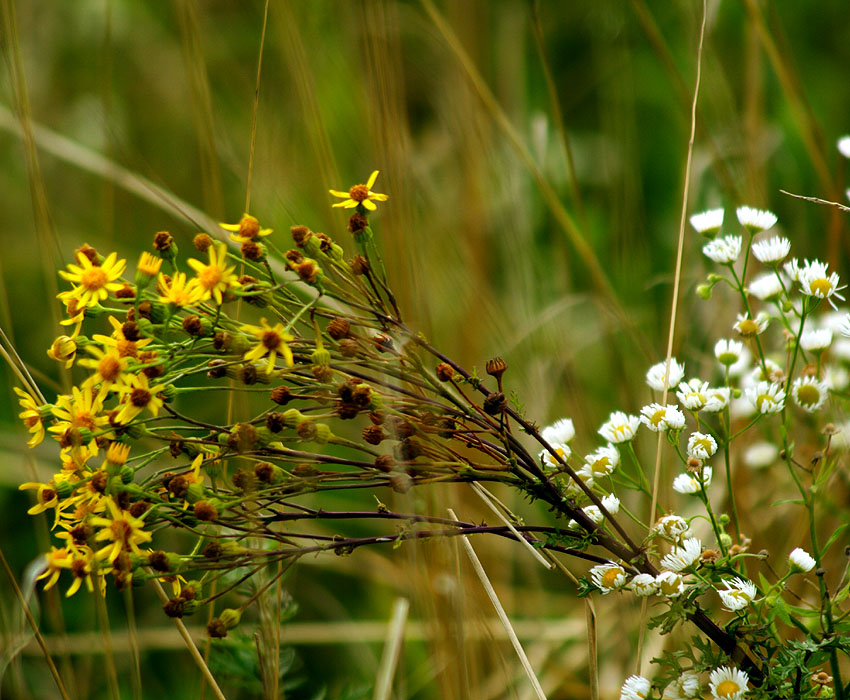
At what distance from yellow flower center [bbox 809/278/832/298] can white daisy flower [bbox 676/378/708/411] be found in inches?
4.1

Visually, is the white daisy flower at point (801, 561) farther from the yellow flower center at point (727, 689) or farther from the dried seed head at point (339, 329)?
the dried seed head at point (339, 329)

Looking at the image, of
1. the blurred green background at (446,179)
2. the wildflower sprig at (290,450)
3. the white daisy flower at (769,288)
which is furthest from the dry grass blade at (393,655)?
the white daisy flower at (769,288)

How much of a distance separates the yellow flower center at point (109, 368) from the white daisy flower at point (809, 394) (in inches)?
19.5

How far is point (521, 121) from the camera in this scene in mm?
1960

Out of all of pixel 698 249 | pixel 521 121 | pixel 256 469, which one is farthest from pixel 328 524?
pixel 256 469

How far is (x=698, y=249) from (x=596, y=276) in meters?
0.57

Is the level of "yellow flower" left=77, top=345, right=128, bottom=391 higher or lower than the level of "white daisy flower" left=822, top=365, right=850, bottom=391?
higher

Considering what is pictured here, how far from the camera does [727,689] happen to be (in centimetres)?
54

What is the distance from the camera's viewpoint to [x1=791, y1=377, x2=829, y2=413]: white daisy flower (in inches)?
26.1

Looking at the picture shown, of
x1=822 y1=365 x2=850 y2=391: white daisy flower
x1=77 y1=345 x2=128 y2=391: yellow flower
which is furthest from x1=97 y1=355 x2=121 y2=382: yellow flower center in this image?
x1=822 y1=365 x2=850 y2=391: white daisy flower

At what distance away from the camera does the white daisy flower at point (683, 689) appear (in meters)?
0.56

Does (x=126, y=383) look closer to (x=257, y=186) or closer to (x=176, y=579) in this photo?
(x=176, y=579)

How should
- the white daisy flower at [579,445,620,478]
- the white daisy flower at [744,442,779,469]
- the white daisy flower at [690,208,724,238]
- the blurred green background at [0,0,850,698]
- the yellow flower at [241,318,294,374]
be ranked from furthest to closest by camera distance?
the white daisy flower at [744,442,779,469]
the blurred green background at [0,0,850,698]
the white daisy flower at [690,208,724,238]
the white daisy flower at [579,445,620,478]
the yellow flower at [241,318,294,374]

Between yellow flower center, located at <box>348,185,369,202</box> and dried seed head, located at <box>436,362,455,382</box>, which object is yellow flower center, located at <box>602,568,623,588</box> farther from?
yellow flower center, located at <box>348,185,369,202</box>
